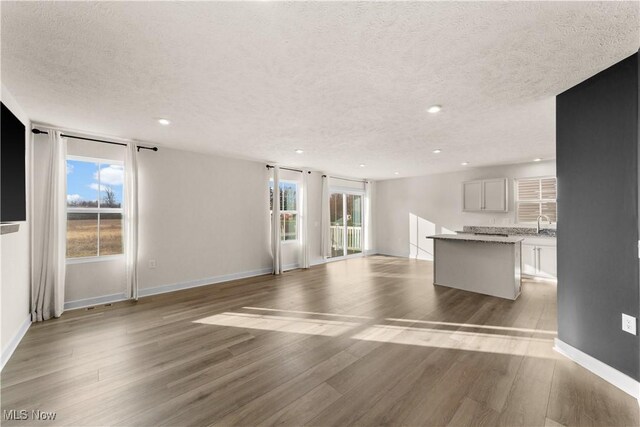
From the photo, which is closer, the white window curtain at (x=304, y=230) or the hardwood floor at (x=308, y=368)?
the hardwood floor at (x=308, y=368)

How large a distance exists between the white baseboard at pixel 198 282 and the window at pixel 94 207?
2.59 ft

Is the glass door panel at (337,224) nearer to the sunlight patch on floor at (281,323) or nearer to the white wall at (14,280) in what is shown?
the sunlight patch on floor at (281,323)

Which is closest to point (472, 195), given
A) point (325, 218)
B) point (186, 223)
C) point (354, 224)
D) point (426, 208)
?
point (426, 208)

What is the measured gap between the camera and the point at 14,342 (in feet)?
8.59

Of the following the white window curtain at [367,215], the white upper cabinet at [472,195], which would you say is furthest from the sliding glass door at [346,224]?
the white upper cabinet at [472,195]

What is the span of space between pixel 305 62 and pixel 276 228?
4297 millimetres

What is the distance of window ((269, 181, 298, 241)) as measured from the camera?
21.2 ft

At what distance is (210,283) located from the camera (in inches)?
200

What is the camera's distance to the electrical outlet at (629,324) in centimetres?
191

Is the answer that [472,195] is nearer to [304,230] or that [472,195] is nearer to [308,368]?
[304,230]

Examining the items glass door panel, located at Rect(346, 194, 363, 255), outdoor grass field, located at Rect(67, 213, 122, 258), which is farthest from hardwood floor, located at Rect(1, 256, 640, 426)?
glass door panel, located at Rect(346, 194, 363, 255)

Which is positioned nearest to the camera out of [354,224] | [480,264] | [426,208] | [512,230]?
[480,264]

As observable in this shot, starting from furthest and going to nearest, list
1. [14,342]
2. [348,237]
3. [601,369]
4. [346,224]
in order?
[348,237] < [346,224] < [14,342] < [601,369]

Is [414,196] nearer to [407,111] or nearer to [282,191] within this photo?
[282,191]
